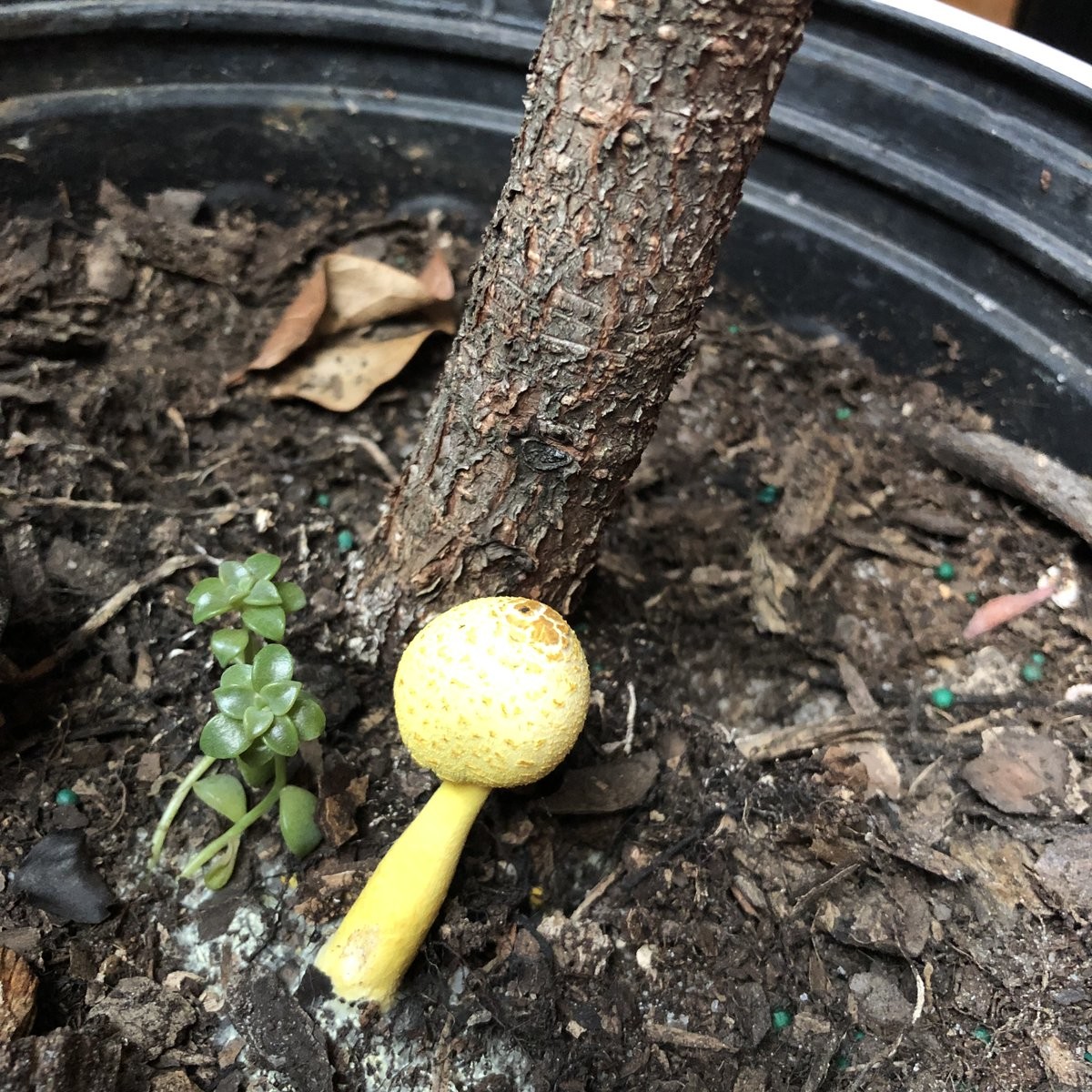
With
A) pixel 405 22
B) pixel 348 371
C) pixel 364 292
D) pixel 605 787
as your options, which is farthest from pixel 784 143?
pixel 605 787

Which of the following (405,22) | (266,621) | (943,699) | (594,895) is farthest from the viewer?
(405,22)

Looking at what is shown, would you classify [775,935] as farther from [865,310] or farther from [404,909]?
[865,310]

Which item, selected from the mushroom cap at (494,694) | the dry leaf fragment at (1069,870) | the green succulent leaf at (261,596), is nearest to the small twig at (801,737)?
the dry leaf fragment at (1069,870)

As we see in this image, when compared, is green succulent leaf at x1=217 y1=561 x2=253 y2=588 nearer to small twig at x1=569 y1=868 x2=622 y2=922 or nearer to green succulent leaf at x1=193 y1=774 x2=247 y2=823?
green succulent leaf at x1=193 y1=774 x2=247 y2=823

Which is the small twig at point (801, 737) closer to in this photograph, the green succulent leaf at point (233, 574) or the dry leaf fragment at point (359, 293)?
the green succulent leaf at point (233, 574)

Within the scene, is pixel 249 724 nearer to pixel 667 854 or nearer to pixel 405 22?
pixel 667 854

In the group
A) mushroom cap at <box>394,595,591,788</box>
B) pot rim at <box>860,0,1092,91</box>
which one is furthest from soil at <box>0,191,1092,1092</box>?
pot rim at <box>860,0,1092,91</box>

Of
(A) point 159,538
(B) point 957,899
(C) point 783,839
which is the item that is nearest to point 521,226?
(A) point 159,538
